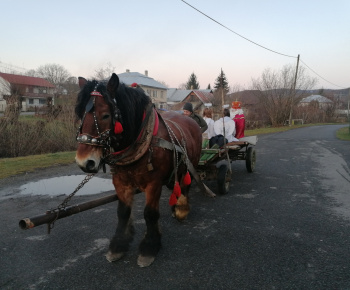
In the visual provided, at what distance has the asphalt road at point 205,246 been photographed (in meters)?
2.60

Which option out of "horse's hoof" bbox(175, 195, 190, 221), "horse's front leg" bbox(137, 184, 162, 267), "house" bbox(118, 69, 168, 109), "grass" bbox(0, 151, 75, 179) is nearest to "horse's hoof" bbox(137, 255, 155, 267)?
"horse's front leg" bbox(137, 184, 162, 267)

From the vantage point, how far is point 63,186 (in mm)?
5816

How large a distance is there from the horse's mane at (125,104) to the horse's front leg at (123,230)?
0.70 metres

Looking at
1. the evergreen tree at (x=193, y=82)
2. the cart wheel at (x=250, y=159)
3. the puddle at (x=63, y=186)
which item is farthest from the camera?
the evergreen tree at (x=193, y=82)

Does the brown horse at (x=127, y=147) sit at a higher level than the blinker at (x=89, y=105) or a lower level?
lower

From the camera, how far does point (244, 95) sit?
3938 centimetres

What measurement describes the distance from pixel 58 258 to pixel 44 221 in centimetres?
79

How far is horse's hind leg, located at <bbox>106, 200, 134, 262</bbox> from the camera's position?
2940 millimetres

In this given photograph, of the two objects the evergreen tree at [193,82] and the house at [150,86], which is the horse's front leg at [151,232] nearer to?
the house at [150,86]

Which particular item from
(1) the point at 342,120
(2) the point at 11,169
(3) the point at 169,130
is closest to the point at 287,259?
(3) the point at 169,130

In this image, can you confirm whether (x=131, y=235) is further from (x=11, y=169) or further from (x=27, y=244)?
(x=11, y=169)

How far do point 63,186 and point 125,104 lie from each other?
156 inches

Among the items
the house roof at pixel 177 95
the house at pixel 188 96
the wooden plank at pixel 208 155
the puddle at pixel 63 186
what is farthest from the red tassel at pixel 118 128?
the house roof at pixel 177 95

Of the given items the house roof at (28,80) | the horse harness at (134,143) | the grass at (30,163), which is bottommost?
the grass at (30,163)
